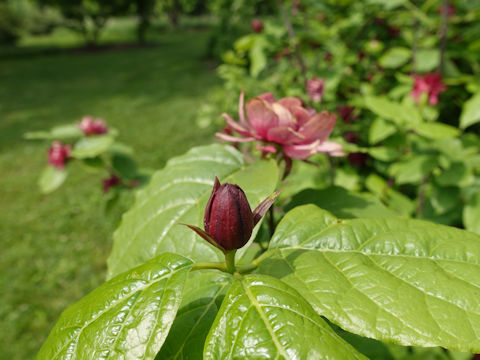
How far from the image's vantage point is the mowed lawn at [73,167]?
3424mm

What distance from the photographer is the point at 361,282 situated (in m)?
0.54

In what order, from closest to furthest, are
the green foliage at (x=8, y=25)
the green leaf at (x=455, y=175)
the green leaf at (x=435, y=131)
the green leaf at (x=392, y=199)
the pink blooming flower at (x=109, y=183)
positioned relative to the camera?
1. the green leaf at (x=435, y=131)
2. the green leaf at (x=455, y=175)
3. the green leaf at (x=392, y=199)
4. the pink blooming flower at (x=109, y=183)
5. the green foliage at (x=8, y=25)

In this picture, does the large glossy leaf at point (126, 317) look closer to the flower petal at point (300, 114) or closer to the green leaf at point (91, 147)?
the flower petal at point (300, 114)

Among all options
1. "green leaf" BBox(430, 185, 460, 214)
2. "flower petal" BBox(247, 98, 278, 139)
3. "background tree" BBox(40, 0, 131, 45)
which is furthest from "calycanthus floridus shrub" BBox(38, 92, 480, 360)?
"background tree" BBox(40, 0, 131, 45)

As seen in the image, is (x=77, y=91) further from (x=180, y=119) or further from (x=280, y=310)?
(x=280, y=310)

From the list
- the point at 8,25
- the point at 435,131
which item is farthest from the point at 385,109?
the point at 8,25

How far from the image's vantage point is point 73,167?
19.9 ft

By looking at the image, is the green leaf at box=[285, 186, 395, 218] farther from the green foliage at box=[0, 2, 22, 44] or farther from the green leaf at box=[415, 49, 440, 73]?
the green foliage at box=[0, 2, 22, 44]

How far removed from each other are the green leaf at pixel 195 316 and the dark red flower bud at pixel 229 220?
11 centimetres

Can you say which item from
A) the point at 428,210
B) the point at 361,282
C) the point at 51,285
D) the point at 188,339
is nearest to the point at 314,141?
the point at 361,282

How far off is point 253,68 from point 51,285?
2.94 meters

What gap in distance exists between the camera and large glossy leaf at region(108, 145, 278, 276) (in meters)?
0.69

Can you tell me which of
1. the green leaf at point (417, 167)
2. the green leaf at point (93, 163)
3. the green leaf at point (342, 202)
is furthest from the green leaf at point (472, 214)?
the green leaf at point (93, 163)

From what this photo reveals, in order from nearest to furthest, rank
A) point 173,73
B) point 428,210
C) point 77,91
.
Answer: point 428,210
point 77,91
point 173,73
